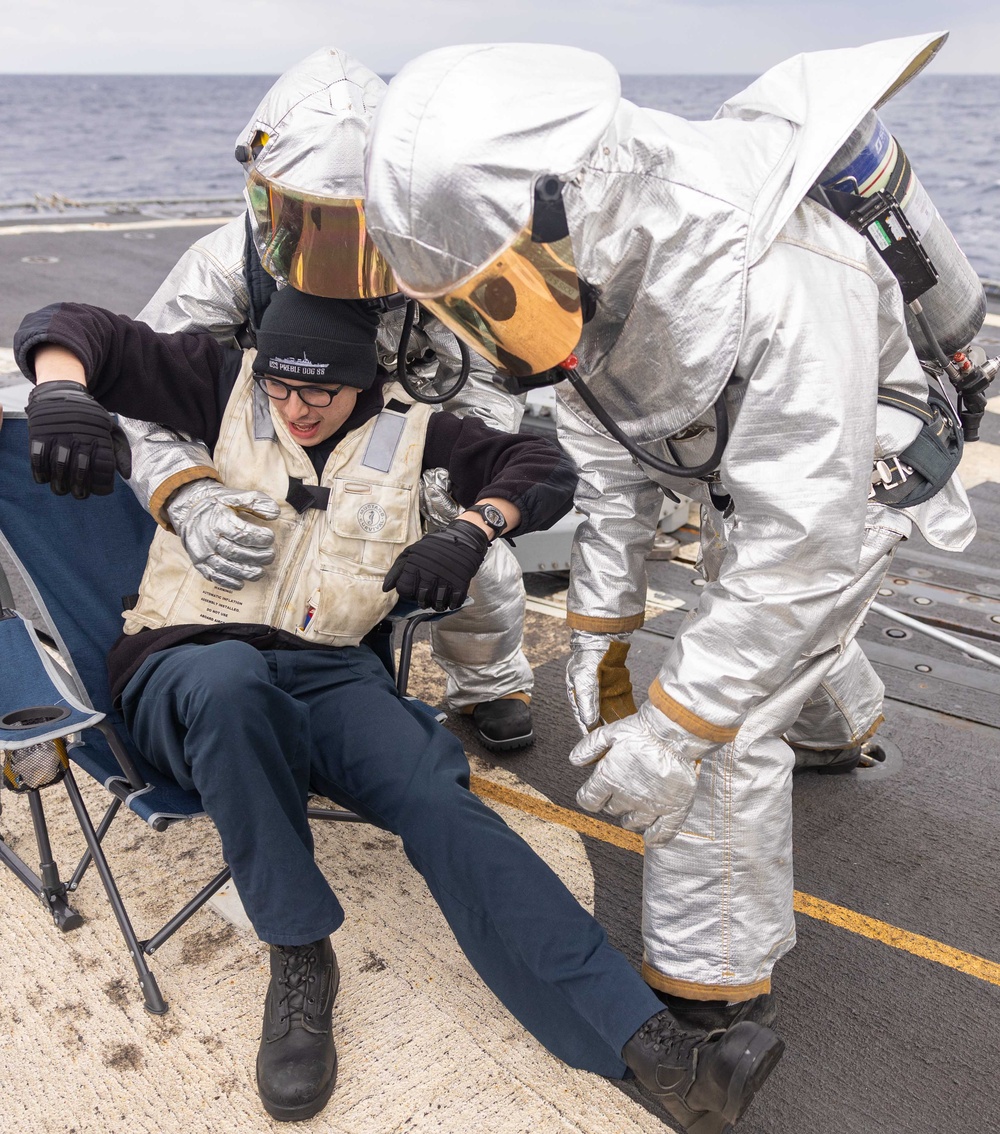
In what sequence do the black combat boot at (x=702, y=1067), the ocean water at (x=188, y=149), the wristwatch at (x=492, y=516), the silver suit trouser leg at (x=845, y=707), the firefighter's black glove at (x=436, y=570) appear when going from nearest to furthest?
1. the black combat boot at (x=702, y=1067)
2. the firefighter's black glove at (x=436, y=570)
3. the wristwatch at (x=492, y=516)
4. the silver suit trouser leg at (x=845, y=707)
5. the ocean water at (x=188, y=149)

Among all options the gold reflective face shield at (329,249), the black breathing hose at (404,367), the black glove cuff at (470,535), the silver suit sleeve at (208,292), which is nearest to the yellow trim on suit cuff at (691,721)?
the black glove cuff at (470,535)

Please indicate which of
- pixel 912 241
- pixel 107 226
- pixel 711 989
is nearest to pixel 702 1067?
pixel 711 989

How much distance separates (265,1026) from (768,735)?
1.11 meters

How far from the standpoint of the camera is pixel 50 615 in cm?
243

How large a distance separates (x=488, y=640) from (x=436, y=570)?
1.06 meters

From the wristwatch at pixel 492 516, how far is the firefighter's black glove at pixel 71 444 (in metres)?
0.71

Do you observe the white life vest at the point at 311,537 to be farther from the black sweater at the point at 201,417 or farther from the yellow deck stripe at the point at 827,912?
the yellow deck stripe at the point at 827,912

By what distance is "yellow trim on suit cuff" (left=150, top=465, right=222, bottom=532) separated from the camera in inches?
95.4

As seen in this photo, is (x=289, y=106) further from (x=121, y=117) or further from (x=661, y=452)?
(x=121, y=117)

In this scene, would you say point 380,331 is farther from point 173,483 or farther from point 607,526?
point 607,526

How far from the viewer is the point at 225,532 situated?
2.31m

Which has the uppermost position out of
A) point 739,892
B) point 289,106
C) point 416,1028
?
point 289,106

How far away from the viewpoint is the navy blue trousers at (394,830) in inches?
77.3

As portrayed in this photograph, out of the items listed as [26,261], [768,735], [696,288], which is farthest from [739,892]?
[26,261]
